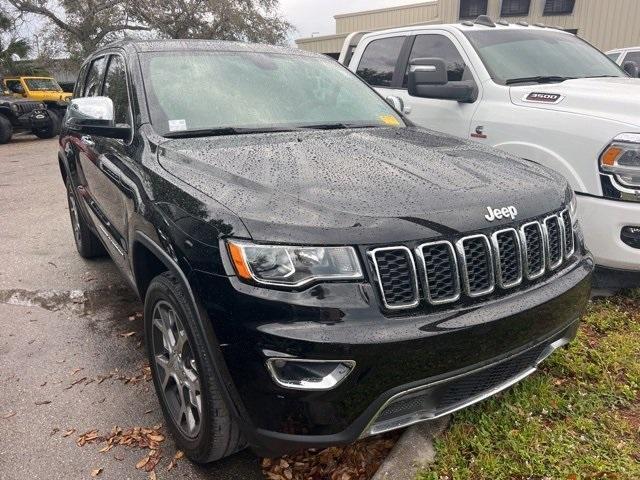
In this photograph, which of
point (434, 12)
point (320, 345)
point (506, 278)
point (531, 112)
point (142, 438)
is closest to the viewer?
point (320, 345)

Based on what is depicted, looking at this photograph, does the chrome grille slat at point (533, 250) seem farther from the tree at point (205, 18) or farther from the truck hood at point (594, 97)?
the tree at point (205, 18)

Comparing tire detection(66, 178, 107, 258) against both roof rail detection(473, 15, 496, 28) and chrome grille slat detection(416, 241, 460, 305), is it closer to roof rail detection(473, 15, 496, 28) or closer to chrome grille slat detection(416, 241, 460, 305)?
chrome grille slat detection(416, 241, 460, 305)

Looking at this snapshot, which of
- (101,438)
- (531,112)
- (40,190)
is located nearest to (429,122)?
(531,112)

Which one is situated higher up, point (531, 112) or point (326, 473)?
point (531, 112)

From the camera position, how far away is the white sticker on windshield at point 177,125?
2627 mm

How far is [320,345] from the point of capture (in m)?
1.68

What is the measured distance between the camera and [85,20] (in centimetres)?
2491

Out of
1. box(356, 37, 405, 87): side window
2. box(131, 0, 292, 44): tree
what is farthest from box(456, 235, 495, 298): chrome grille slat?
box(131, 0, 292, 44): tree

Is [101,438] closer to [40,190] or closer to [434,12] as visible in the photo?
[40,190]

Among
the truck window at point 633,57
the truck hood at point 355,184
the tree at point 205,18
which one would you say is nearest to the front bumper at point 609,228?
the truck hood at point 355,184

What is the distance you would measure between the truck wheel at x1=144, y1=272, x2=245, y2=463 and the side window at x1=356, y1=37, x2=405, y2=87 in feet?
A: 12.6

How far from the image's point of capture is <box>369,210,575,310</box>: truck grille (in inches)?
70.0

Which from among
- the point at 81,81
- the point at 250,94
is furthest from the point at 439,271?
the point at 81,81

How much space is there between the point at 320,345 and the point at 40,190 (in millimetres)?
8309
